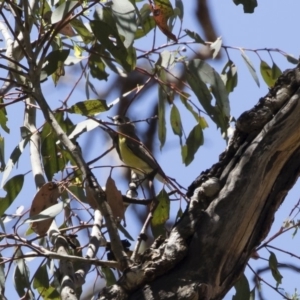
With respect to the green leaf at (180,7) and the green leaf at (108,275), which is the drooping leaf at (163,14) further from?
the green leaf at (108,275)

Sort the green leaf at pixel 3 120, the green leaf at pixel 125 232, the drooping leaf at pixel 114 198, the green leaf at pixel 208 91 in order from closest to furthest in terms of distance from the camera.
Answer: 1. the drooping leaf at pixel 114 198
2. the green leaf at pixel 125 232
3. the green leaf at pixel 208 91
4. the green leaf at pixel 3 120

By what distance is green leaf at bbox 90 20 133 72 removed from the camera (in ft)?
5.39

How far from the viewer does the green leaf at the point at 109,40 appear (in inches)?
64.7

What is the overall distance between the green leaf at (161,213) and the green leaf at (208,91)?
0.24 metres

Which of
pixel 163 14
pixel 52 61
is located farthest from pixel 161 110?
pixel 52 61

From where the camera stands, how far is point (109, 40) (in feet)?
5.40

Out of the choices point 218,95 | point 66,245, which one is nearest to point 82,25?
point 218,95

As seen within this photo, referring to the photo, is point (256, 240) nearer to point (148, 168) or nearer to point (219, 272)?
point (219, 272)

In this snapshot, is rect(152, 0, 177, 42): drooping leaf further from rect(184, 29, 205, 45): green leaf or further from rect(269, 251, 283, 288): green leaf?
rect(269, 251, 283, 288): green leaf

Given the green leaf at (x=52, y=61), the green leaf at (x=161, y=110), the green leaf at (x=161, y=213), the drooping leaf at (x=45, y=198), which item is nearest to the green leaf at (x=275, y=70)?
the green leaf at (x=161, y=110)

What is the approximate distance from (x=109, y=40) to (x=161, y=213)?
1.46ft

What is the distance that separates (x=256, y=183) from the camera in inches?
53.9

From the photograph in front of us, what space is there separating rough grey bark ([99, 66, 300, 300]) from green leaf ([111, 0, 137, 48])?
13.0 inches

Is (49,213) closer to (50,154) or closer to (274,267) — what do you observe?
(50,154)
